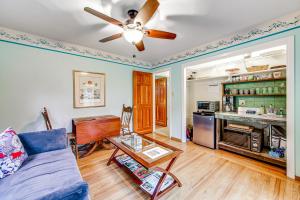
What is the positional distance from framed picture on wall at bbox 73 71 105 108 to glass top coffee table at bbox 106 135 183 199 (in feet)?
4.84

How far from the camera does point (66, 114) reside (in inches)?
111

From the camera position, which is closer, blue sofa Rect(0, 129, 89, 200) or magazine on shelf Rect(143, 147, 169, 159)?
blue sofa Rect(0, 129, 89, 200)

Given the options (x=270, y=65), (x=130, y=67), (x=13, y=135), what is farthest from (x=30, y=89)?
(x=270, y=65)

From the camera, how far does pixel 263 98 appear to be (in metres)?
2.78

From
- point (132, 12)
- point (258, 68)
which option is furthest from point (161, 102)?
point (132, 12)

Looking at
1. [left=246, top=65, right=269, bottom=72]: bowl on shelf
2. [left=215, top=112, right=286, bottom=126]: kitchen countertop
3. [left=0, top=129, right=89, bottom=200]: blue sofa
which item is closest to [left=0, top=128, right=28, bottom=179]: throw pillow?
[left=0, top=129, right=89, bottom=200]: blue sofa

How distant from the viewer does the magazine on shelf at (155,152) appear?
5.16ft

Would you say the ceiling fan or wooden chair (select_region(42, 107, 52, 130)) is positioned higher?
the ceiling fan

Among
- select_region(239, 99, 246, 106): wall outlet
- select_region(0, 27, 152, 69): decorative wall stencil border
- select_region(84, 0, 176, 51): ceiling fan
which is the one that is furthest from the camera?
select_region(239, 99, 246, 106): wall outlet

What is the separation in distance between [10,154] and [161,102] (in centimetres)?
456

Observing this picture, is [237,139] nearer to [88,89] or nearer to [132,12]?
[132,12]

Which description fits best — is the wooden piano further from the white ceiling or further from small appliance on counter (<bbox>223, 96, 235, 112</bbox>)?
small appliance on counter (<bbox>223, 96, 235, 112</bbox>)

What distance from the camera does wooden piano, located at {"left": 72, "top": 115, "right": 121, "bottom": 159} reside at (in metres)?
2.49

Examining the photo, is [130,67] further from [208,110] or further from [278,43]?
[278,43]
